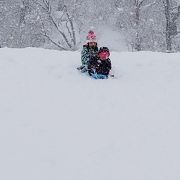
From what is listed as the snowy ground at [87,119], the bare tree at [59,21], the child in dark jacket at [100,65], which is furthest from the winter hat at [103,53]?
the bare tree at [59,21]

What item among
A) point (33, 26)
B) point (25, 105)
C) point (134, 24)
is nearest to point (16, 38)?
point (33, 26)

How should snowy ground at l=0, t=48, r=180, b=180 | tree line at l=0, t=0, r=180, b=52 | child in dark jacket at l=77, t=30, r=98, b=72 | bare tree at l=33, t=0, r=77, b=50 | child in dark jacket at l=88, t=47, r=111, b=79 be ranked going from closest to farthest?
snowy ground at l=0, t=48, r=180, b=180 < child in dark jacket at l=88, t=47, r=111, b=79 < child in dark jacket at l=77, t=30, r=98, b=72 < bare tree at l=33, t=0, r=77, b=50 < tree line at l=0, t=0, r=180, b=52

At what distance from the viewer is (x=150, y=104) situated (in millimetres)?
13195

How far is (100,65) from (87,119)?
3074 mm

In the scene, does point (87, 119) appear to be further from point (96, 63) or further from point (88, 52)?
point (88, 52)

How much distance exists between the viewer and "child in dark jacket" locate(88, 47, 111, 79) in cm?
1484

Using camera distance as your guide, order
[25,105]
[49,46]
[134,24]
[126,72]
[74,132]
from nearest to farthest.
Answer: [74,132], [25,105], [126,72], [134,24], [49,46]

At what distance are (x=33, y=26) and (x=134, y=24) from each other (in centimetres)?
793

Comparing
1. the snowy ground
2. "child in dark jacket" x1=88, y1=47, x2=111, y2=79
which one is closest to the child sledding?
"child in dark jacket" x1=88, y1=47, x2=111, y2=79

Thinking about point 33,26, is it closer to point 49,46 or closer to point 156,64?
point 49,46

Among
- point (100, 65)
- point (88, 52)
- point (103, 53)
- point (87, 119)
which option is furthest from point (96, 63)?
point (87, 119)

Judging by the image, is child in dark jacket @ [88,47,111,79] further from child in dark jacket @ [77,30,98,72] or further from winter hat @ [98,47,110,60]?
child in dark jacket @ [77,30,98,72]

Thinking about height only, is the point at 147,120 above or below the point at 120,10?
below

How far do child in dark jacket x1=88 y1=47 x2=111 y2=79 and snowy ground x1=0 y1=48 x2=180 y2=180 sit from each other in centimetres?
27
